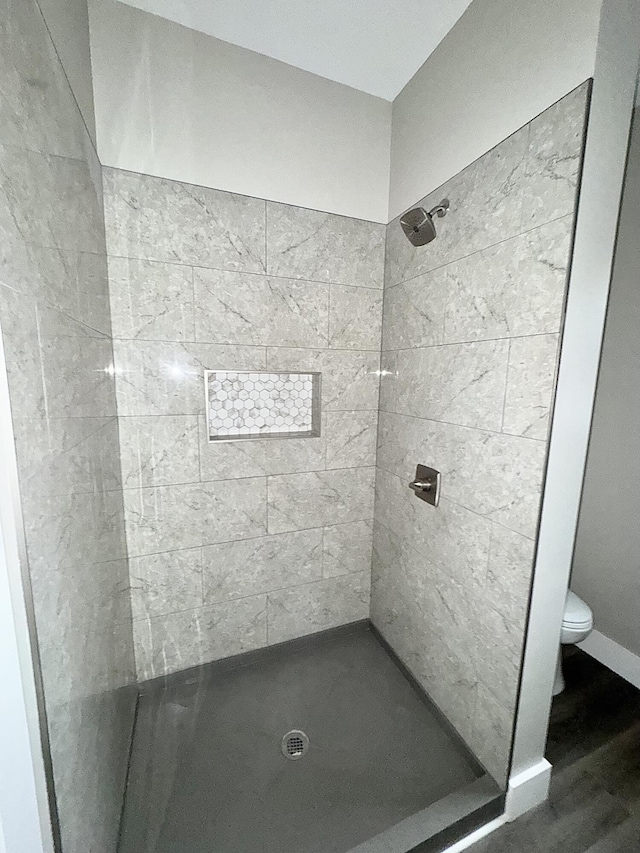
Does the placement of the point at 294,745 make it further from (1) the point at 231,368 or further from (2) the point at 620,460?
(2) the point at 620,460

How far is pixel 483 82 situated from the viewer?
1.03m

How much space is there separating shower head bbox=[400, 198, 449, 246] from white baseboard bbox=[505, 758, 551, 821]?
191 cm

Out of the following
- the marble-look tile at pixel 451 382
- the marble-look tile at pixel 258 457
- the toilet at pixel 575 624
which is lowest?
the toilet at pixel 575 624

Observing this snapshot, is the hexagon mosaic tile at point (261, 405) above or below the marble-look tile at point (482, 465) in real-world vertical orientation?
above

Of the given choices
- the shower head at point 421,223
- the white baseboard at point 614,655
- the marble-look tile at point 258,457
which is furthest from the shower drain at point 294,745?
the shower head at point 421,223

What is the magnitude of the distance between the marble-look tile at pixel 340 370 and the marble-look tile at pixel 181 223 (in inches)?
15.4

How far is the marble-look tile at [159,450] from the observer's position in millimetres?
1271

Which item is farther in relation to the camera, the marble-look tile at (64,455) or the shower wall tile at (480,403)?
the shower wall tile at (480,403)

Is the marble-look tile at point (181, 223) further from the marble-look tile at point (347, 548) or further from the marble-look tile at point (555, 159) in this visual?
the marble-look tile at point (347, 548)

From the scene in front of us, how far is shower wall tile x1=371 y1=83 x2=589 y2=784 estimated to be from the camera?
0.88 meters

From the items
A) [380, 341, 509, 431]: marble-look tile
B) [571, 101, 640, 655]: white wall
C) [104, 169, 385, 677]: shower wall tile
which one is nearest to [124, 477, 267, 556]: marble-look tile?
[104, 169, 385, 677]: shower wall tile

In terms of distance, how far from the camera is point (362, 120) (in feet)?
4.69

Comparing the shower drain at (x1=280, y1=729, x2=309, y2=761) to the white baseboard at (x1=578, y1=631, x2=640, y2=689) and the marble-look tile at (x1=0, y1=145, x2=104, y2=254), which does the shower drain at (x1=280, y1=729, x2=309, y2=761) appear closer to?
the white baseboard at (x1=578, y1=631, x2=640, y2=689)

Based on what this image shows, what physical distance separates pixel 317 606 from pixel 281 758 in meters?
0.59
